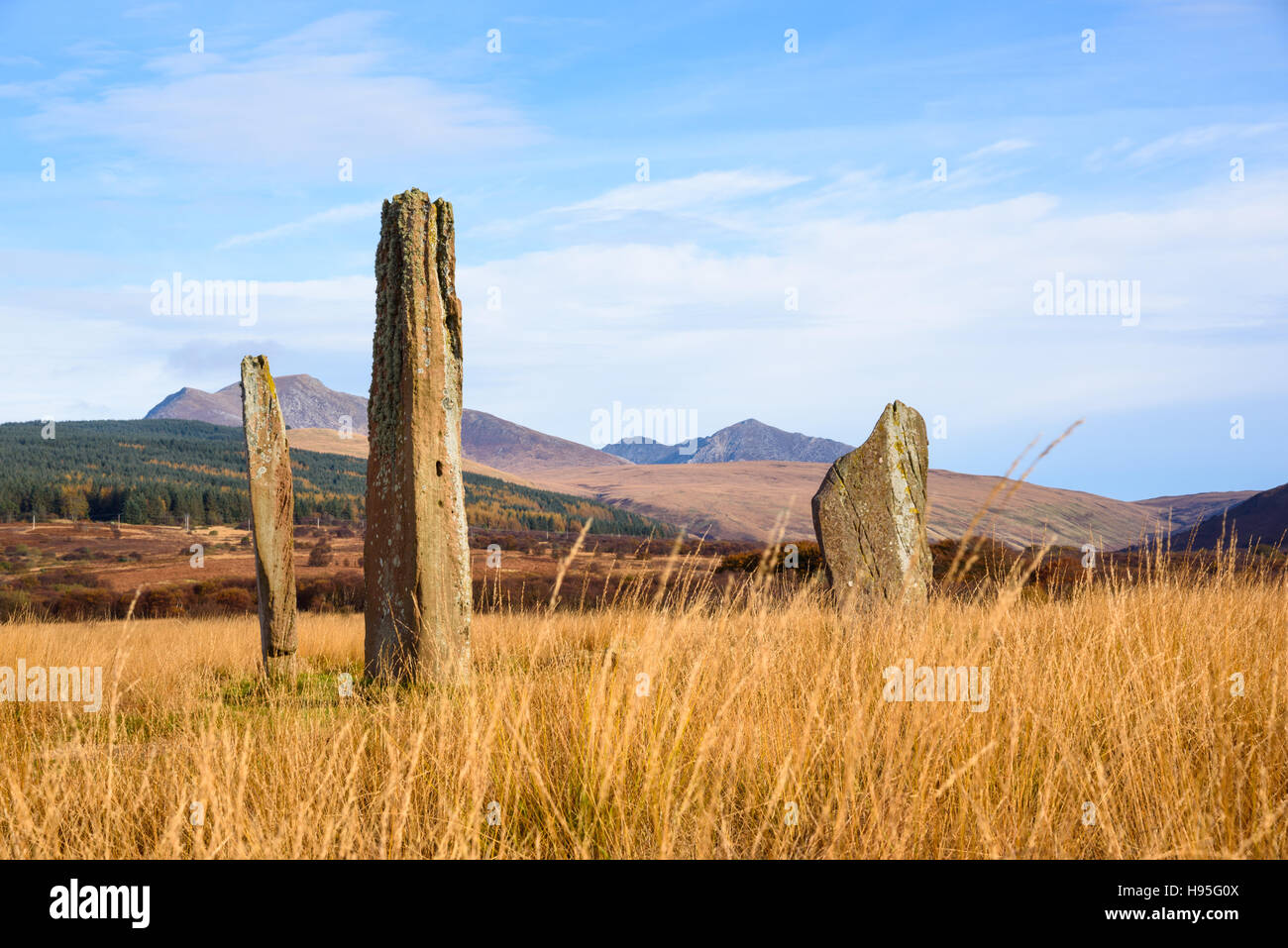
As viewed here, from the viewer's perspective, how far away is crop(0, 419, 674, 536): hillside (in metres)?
57.6

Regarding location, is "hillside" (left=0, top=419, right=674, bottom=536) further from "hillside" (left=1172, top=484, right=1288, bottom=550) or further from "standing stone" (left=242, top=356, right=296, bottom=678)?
"hillside" (left=1172, top=484, right=1288, bottom=550)

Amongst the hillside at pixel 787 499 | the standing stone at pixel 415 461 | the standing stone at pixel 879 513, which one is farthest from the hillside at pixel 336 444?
the standing stone at pixel 415 461

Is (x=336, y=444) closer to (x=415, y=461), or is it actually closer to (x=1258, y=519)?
(x=1258, y=519)

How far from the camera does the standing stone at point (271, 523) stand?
827 centimetres

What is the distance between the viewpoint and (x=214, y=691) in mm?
6859

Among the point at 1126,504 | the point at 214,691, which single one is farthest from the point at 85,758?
the point at 1126,504

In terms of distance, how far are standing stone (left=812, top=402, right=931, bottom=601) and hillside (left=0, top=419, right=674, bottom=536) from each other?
34.5 metres

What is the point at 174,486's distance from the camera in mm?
65188

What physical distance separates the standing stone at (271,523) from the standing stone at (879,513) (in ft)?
17.6

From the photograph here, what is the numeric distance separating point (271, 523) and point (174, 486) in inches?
2608

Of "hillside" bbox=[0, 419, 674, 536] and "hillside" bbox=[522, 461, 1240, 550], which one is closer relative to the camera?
"hillside" bbox=[0, 419, 674, 536]

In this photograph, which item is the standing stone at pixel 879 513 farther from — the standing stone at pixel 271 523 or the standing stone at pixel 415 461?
the standing stone at pixel 271 523

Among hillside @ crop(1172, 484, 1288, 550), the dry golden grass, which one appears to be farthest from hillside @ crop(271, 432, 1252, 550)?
the dry golden grass
